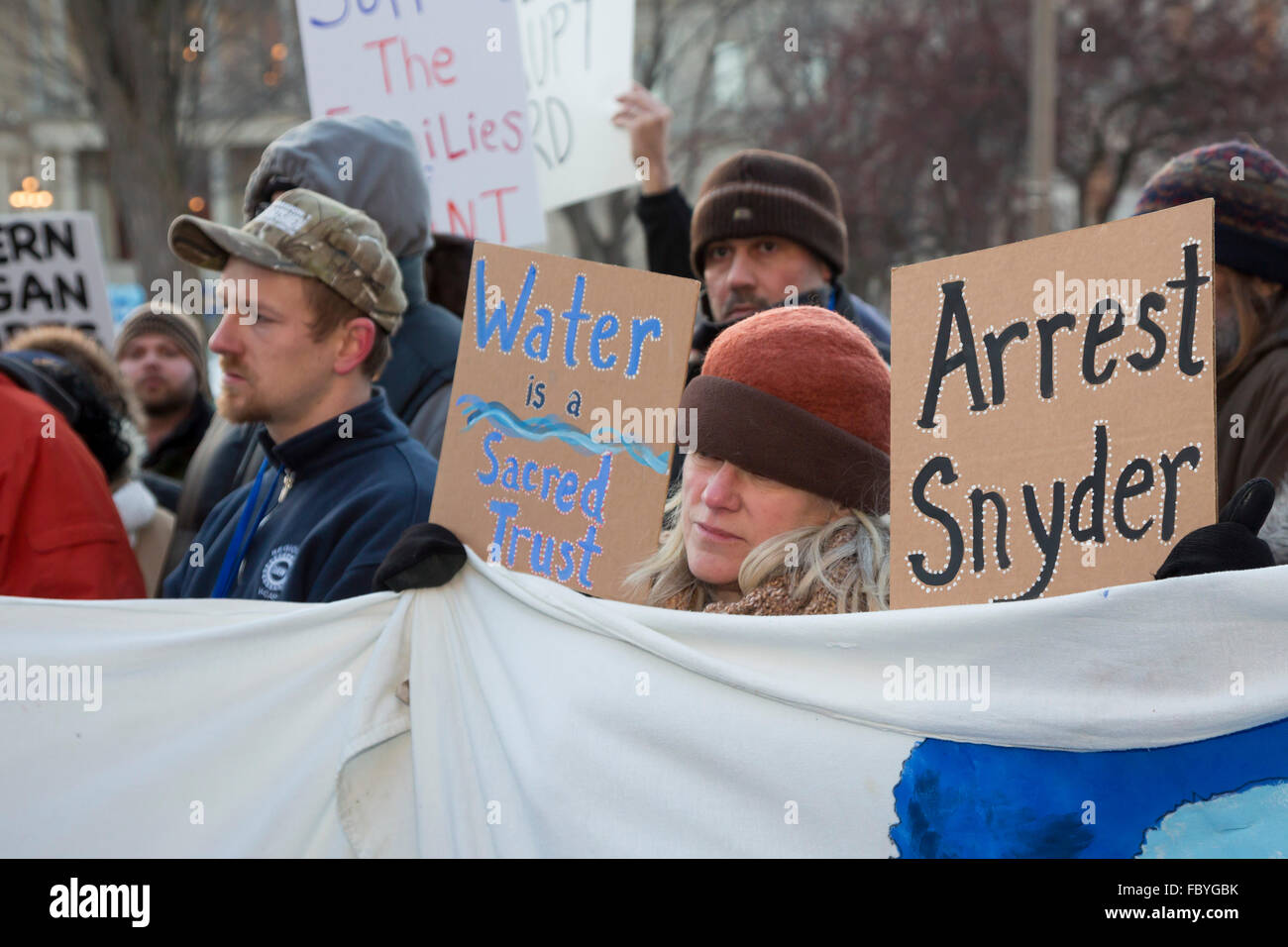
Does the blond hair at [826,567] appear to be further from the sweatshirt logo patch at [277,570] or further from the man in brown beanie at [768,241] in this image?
the man in brown beanie at [768,241]

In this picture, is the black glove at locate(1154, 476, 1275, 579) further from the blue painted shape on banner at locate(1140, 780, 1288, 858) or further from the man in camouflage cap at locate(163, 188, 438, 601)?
the man in camouflage cap at locate(163, 188, 438, 601)

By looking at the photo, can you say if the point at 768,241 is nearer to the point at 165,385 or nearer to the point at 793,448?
the point at 793,448

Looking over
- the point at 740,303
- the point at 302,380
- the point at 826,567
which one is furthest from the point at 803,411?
the point at 740,303

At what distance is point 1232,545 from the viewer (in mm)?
2002

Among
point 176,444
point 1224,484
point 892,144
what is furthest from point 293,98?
point 1224,484

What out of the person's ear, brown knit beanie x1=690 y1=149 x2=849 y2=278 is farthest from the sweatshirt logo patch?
brown knit beanie x1=690 y1=149 x2=849 y2=278

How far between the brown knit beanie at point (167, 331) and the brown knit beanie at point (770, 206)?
2665 mm

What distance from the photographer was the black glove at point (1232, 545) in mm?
2000

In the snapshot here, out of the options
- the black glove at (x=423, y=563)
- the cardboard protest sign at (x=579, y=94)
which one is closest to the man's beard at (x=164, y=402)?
the cardboard protest sign at (x=579, y=94)

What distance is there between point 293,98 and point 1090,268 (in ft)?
73.5

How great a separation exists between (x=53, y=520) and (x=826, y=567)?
1.70 metres

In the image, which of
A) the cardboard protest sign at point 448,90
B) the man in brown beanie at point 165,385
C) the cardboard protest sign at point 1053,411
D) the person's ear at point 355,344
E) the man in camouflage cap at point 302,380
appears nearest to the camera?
the cardboard protest sign at point 1053,411

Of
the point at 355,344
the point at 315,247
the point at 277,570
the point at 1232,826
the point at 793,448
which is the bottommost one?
the point at 1232,826
